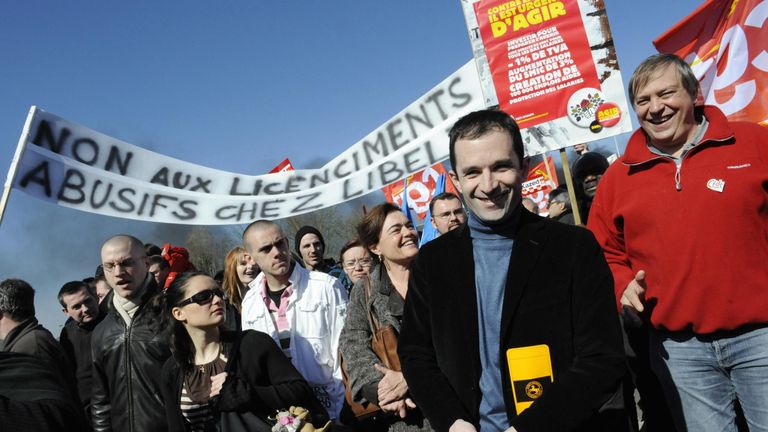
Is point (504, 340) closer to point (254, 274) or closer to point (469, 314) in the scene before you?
point (469, 314)

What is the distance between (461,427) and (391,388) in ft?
3.43

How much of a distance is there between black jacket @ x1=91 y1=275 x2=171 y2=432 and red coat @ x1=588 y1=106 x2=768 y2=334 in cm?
270

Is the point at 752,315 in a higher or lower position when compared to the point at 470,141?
lower

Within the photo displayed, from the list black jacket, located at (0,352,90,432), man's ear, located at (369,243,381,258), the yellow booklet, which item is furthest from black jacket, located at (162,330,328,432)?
the yellow booklet

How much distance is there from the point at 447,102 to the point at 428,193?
282 inches

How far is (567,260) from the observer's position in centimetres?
221

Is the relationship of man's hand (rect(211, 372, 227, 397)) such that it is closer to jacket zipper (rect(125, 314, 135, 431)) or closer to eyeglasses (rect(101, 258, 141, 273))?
jacket zipper (rect(125, 314, 135, 431))

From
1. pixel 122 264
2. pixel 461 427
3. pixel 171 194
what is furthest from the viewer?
pixel 171 194

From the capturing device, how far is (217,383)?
3.54 metres

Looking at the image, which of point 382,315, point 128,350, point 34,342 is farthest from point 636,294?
point 34,342

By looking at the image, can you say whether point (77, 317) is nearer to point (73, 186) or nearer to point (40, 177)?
point (73, 186)

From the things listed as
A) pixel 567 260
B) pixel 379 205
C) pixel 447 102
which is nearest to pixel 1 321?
pixel 379 205

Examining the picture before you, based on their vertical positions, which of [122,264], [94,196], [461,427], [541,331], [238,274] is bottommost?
[461,427]

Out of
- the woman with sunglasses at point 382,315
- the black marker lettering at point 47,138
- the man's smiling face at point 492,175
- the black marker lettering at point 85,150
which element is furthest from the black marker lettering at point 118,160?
the man's smiling face at point 492,175
